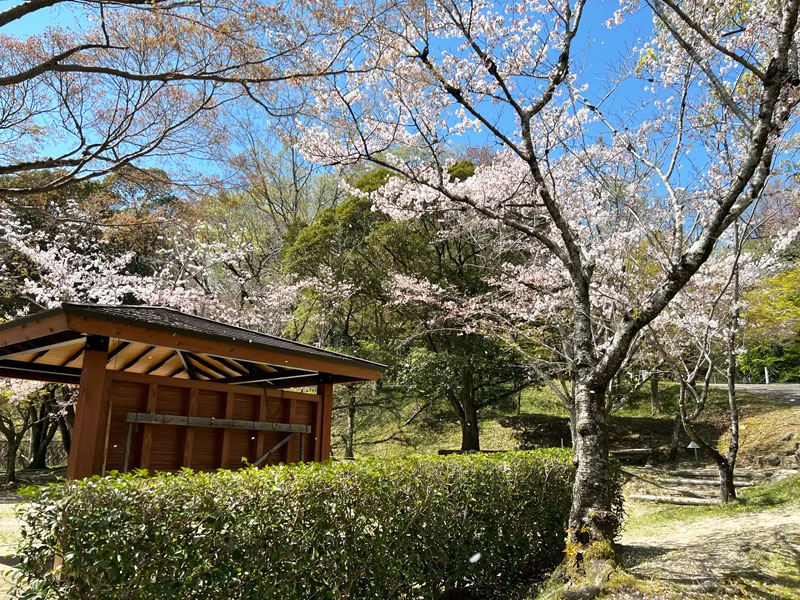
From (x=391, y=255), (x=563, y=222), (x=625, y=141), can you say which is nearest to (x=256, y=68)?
(x=563, y=222)

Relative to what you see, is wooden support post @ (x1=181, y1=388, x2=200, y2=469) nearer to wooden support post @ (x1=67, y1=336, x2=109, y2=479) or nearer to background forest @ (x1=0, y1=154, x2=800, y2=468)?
wooden support post @ (x1=67, y1=336, x2=109, y2=479)

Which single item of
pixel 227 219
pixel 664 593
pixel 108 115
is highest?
pixel 227 219

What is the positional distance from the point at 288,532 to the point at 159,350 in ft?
11.5

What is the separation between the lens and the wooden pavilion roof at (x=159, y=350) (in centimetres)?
404

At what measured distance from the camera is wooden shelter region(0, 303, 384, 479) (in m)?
4.12

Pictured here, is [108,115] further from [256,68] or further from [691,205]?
[691,205]

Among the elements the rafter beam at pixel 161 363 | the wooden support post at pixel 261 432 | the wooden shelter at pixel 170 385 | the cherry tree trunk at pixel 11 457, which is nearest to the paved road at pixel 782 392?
the wooden shelter at pixel 170 385

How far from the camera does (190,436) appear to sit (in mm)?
5000

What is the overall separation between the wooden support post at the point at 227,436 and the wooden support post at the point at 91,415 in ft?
3.93

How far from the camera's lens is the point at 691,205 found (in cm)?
723

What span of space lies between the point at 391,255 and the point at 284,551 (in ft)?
40.7

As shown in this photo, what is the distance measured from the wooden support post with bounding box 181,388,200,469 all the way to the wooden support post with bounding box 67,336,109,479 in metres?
0.80

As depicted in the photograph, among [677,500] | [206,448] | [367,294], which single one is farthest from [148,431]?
[367,294]

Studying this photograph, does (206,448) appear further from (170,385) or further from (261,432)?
(170,385)
